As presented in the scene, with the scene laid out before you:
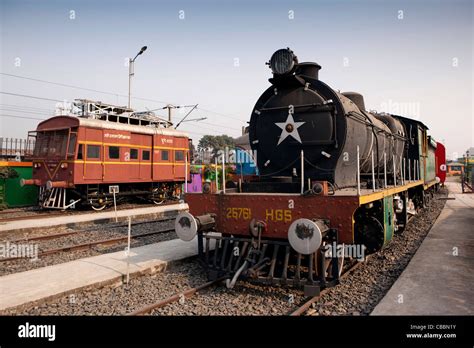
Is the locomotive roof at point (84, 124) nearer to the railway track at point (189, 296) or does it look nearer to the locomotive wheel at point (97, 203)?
the locomotive wheel at point (97, 203)

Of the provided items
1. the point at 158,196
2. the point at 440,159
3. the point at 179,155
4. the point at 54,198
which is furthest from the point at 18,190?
the point at 440,159

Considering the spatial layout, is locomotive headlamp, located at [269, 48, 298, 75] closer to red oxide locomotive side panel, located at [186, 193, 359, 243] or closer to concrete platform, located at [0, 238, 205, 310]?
red oxide locomotive side panel, located at [186, 193, 359, 243]

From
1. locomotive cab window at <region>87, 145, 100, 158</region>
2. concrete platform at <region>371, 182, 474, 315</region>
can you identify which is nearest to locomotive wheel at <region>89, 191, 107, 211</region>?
locomotive cab window at <region>87, 145, 100, 158</region>

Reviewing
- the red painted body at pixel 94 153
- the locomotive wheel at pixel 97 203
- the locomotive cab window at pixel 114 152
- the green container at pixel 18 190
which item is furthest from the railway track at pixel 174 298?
the green container at pixel 18 190

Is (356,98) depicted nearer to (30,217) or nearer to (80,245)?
(80,245)

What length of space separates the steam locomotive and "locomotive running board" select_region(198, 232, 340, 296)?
0.02 m

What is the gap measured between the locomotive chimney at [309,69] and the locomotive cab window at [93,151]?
35.1 ft

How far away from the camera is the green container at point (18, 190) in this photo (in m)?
15.7

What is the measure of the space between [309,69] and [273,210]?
2.79 metres

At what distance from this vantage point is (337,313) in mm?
4426

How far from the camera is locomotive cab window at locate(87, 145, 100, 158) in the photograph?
45.8ft

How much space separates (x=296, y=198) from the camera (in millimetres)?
5098
